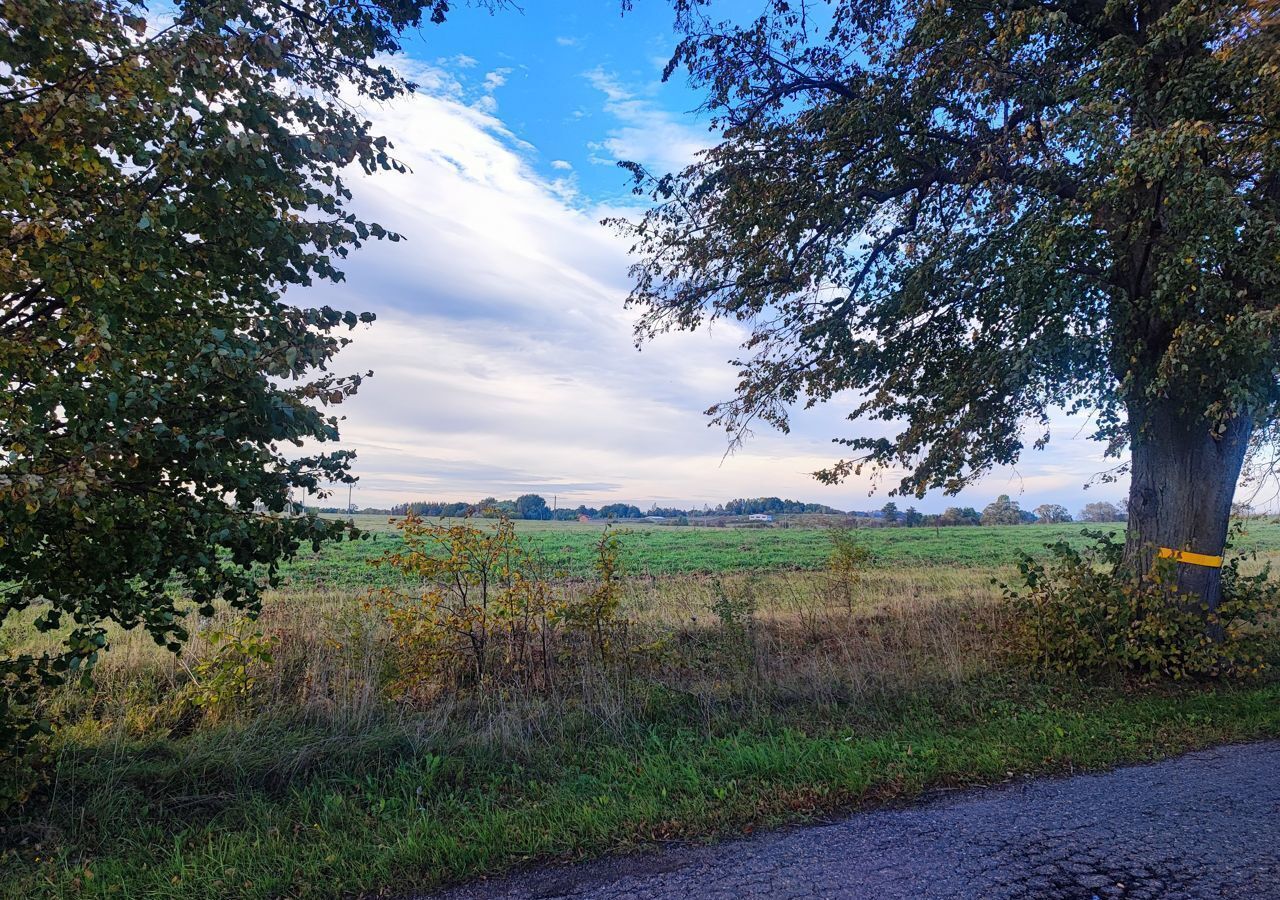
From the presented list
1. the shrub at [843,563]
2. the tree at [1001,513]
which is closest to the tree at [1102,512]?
the tree at [1001,513]

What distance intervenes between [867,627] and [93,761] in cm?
926

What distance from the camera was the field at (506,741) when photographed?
154 inches

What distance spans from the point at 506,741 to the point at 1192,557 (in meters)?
8.37

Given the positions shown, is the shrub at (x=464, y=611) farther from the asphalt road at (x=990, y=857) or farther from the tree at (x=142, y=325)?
the asphalt road at (x=990, y=857)

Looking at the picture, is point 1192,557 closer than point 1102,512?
Yes

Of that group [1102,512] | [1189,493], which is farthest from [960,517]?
[1189,493]

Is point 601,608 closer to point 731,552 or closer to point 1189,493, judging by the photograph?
point 1189,493

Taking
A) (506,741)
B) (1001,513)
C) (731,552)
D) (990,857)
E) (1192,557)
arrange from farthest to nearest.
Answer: (1001,513)
(731,552)
(1192,557)
(506,741)
(990,857)

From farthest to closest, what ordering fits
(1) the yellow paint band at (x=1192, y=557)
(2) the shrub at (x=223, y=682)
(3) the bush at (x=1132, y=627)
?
1. (1) the yellow paint band at (x=1192, y=557)
2. (3) the bush at (x=1132, y=627)
3. (2) the shrub at (x=223, y=682)

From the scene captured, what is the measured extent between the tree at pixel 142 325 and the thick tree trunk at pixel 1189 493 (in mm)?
9461

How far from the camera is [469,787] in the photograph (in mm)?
4848

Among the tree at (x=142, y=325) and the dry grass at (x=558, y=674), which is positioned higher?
the tree at (x=142, y=325)


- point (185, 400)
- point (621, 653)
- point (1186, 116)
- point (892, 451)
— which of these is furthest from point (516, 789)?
point (1186, 116)

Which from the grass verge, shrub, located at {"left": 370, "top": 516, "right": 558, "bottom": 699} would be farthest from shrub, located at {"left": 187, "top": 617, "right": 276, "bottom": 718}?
shrub, located at {"left": 370, "top": 516, "right": 558, "bottom": 699}
